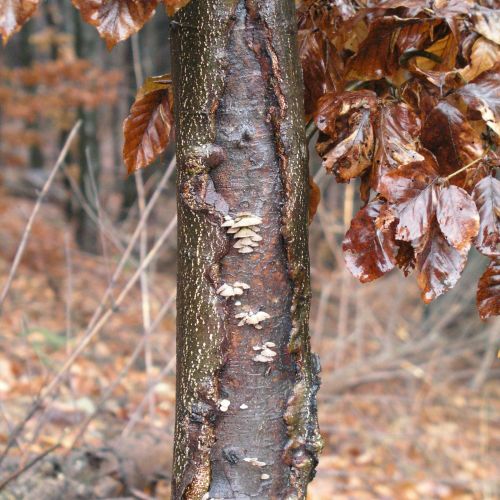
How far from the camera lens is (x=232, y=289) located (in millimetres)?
1171

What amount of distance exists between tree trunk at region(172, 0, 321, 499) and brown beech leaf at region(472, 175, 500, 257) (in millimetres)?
340

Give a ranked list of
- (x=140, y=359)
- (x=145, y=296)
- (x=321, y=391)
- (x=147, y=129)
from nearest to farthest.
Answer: (x=147, y=129) → (x=145, y=296) → (x=321, y=391) → (x=140, y=359)

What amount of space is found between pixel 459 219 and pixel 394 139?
0.22 meters

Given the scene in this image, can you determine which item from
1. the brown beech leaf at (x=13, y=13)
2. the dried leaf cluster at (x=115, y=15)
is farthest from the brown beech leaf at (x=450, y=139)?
the brown beech leaf at (x=13, y=13)

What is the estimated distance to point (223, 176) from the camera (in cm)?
117

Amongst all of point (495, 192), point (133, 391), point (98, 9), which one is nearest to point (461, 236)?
point (495, 192)

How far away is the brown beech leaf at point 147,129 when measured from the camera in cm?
144

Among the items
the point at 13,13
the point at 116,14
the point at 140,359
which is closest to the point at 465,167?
the point at 116,14

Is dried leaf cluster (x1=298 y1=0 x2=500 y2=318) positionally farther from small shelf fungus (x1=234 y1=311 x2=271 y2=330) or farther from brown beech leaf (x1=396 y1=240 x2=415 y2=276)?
small shelf fungus (x1=234 y1=311 x2=271 y2=330)

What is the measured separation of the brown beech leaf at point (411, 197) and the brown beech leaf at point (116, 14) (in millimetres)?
539

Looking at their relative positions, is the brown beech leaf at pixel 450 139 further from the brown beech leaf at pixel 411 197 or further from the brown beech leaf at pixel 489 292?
the brown beech leaf at pixel 489 292

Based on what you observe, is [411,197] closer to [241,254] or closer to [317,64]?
[241,254]

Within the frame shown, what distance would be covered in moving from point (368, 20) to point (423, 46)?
0.14 m

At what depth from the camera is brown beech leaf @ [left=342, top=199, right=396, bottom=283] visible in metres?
1.20
